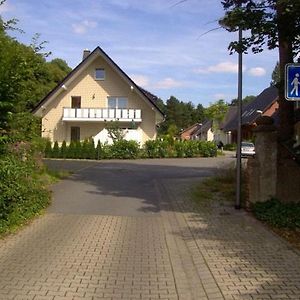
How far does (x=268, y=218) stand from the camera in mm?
10148

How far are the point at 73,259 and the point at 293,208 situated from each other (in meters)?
5.08

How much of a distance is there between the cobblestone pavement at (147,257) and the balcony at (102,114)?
32.2 meters

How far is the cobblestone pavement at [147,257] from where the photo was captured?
5.84 metres

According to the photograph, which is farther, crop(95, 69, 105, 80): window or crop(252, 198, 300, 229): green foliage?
crop(95, 69, 105, 80): window

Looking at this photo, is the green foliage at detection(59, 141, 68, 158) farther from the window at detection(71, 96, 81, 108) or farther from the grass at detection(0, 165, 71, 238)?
the grass at detection(0, 165, 71, 238)

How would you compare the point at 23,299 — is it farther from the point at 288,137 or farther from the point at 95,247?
the point at 288,137

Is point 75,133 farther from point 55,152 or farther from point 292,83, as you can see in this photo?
point 292,83

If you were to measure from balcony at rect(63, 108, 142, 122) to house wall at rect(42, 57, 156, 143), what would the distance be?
2.92 ft

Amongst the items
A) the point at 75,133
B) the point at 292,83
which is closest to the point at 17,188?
the point at 292,83

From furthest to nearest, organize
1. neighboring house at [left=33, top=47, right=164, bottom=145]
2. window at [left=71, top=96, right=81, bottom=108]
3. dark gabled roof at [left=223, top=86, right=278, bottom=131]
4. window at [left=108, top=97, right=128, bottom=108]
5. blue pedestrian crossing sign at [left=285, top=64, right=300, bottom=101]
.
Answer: dark gabled roof at [left=223, top=86, right=278, bottom=131] < window at [left=71, top=96, right=81, bottom=108] < window at [left=108, top=97, right=128, bottom=108] < neighboring house at [left=33, top=47, right=164, bottom=145] < blue pedestrian crossing sign at [left=285, top=64, right=300, bottom=101]

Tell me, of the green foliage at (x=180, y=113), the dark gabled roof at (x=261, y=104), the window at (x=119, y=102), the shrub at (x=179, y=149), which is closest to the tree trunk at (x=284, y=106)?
the shrub at (x=179, y=149)

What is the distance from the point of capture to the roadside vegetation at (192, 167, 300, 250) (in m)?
9.30

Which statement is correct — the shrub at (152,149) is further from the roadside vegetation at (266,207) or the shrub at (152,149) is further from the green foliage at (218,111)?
the green foliage at (218,111)

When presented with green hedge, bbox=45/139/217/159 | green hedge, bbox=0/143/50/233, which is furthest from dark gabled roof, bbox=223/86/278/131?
green hedge, bbox=0/143/50/233
